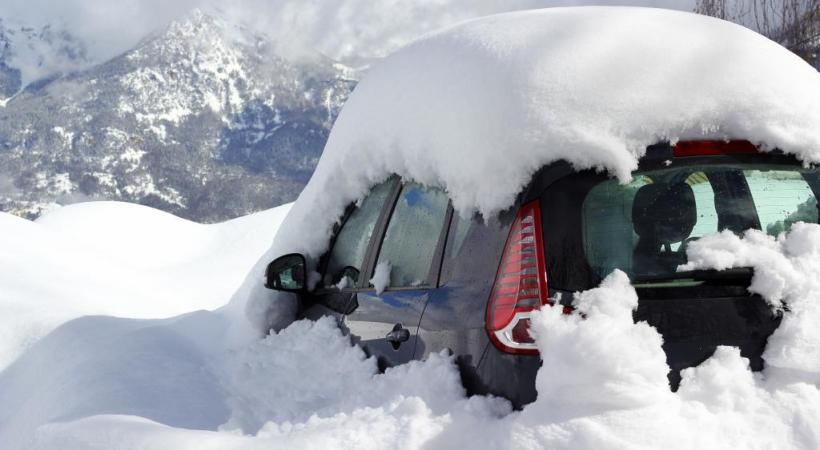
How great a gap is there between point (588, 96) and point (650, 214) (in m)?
0.42

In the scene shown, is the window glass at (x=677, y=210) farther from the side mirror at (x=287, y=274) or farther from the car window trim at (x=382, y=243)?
the side mirror at (x=287, y=274)

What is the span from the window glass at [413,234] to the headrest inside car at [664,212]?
2.35 ft

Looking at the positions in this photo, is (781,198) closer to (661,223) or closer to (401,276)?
(661,223)

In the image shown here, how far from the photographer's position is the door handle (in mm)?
2713

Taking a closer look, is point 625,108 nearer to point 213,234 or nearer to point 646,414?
point 646,414

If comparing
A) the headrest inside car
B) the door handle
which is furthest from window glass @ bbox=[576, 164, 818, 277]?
the door handle

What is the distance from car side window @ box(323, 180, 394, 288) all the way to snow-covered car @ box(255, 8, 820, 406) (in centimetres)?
63

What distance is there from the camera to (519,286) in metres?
2.15

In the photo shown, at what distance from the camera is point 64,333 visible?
4562 millimetres

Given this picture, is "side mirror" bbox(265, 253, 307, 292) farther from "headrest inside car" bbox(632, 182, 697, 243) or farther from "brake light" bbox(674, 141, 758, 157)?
"brake light" bbox(674, 141, 758, 157)

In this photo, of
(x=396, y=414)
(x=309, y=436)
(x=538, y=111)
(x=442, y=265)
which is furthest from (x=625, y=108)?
(x=309, y=436)

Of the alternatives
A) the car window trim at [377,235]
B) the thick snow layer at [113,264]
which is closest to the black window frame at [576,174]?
the car window trim at [377,235]

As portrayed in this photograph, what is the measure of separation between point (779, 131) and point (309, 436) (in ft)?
5.86

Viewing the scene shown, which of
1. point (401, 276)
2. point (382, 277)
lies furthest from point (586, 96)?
point (382, 277)
